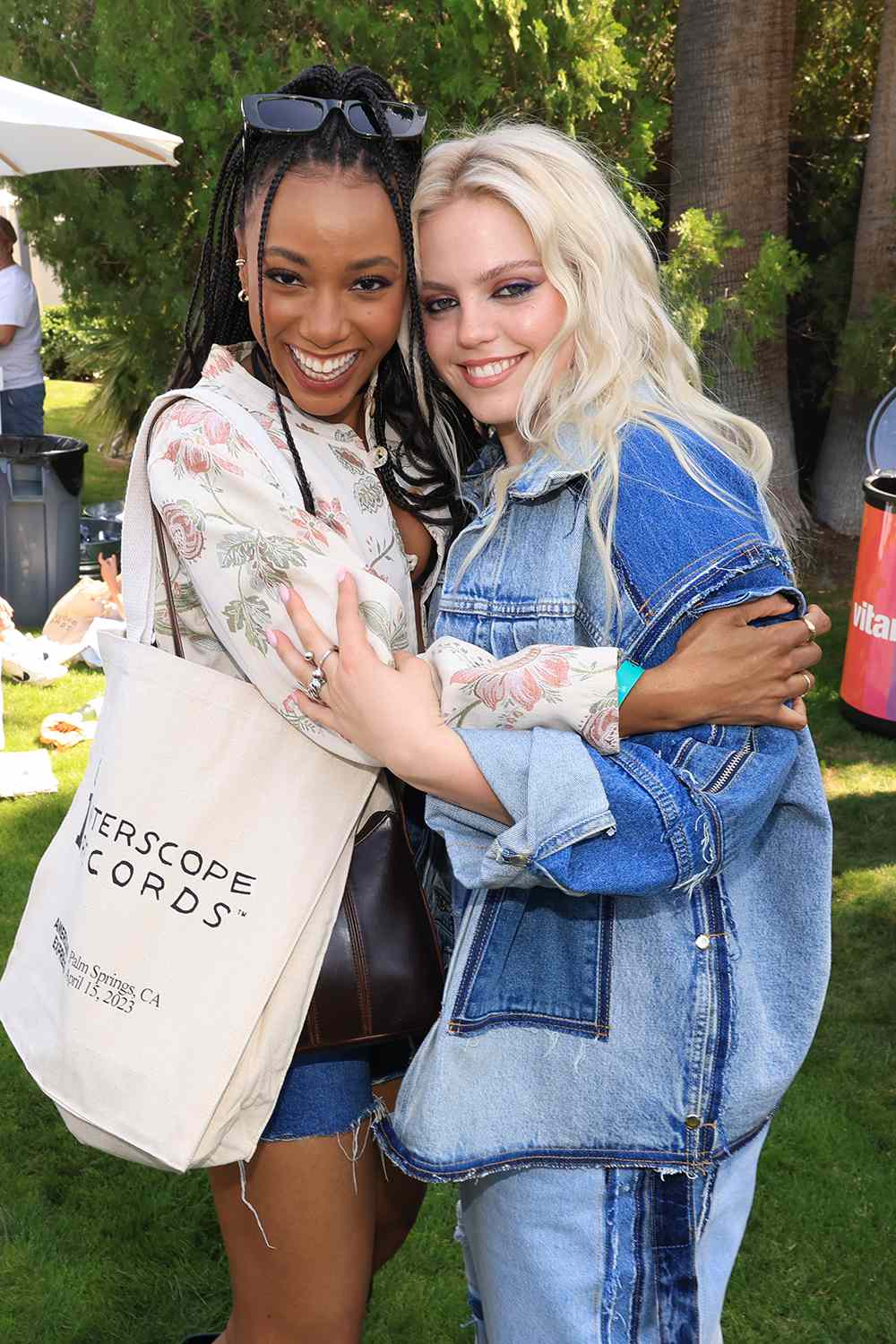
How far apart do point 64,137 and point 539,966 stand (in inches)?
238

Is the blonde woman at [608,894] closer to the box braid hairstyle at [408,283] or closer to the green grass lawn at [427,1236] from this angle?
the box braid hairstyle at [408,283]

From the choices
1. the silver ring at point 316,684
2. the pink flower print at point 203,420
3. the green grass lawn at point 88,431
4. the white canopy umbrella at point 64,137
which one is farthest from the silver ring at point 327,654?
the green grass lawn at point 88,431

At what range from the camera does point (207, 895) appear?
1.77m

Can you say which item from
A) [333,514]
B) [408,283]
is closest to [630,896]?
[333,514]

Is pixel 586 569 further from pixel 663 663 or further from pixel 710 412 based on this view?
pixel 710 412

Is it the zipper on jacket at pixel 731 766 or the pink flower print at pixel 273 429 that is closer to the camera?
the zipper on jacket at pixel 731 766

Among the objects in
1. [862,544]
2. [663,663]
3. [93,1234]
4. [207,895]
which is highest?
[663,663]

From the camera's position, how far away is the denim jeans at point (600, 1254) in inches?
68.4

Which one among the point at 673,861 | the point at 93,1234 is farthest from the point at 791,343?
the point at 673,861

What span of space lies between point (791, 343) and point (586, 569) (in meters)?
8.55

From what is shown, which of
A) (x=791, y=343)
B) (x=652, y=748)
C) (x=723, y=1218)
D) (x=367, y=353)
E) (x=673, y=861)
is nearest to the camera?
(x=673, y=861)

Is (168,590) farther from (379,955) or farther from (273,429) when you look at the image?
(379,955)

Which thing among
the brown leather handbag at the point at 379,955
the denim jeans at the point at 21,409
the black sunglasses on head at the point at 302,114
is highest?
the black sunglasses on head at the point at 302,114

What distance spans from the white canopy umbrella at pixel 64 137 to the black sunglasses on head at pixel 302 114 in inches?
197
